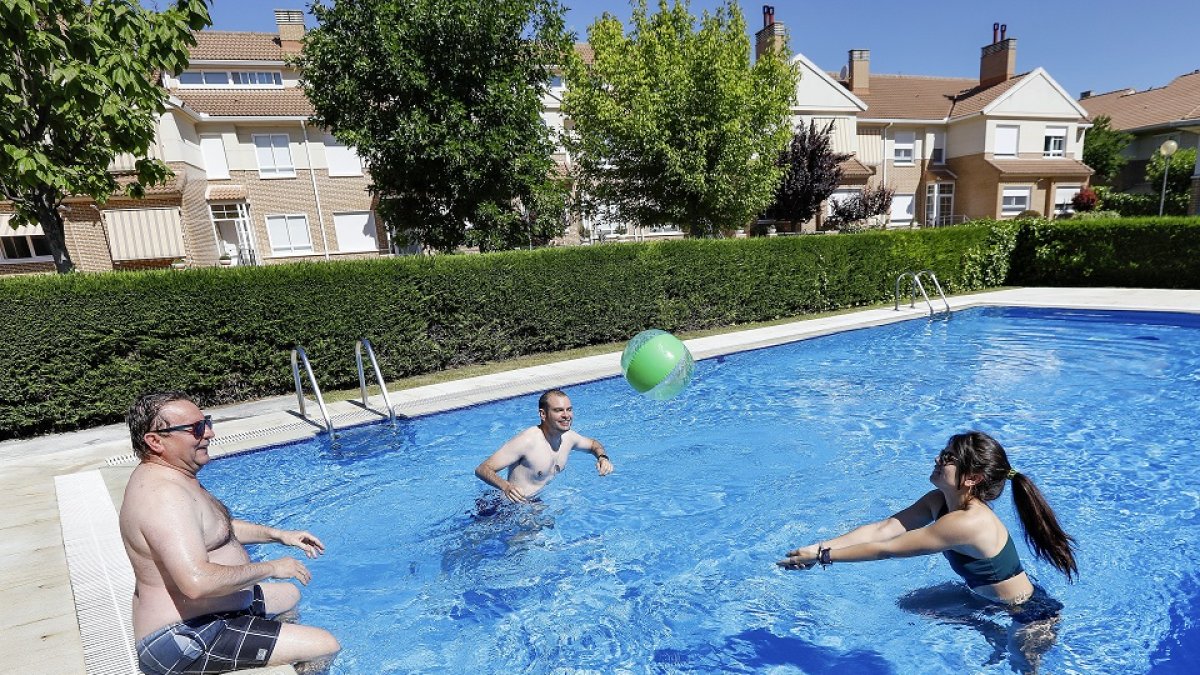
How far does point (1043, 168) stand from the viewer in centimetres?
3766

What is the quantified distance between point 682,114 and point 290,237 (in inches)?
889

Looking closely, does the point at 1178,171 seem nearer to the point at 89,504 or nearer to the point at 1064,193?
the point at 1064,193

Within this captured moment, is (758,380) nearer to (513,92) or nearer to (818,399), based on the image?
(818,399)

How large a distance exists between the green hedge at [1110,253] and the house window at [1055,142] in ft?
81.1

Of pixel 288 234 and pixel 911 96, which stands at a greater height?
pixel 911 96

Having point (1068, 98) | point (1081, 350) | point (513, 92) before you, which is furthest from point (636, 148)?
point (1068, 98)

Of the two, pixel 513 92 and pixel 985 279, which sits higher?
pixel 513 92

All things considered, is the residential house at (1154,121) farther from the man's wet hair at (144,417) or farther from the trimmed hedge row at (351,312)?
the man's wet hair at (144,417)

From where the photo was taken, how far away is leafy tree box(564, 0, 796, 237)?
17.2m

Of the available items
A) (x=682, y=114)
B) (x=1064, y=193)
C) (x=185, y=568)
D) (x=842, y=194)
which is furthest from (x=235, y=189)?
(x=1064, y=193)

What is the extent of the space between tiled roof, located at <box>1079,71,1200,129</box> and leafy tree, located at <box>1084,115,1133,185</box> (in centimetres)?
151

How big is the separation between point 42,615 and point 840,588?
20.1ft

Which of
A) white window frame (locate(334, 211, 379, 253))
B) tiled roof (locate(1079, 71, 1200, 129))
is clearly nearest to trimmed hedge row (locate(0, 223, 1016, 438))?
white window frame (locate(334, 211, 379, 253))

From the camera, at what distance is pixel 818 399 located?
34.3 feet
